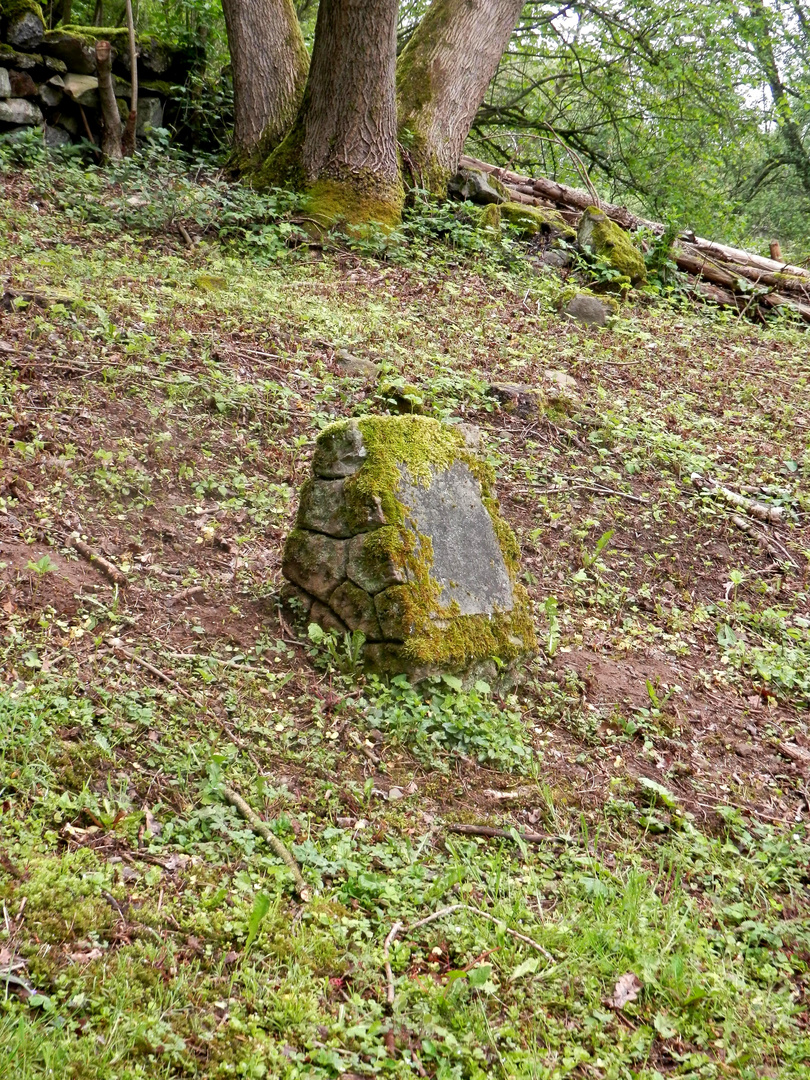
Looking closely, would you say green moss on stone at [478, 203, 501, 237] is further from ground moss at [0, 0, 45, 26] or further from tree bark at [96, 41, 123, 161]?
ground moss at [0, 0, 45, 26]

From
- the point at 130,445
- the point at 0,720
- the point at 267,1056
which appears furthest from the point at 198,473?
the point at 267,1056

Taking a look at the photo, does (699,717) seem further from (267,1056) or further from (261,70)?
(261,70)

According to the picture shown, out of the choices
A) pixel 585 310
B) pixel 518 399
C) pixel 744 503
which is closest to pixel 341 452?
pixel 518 399

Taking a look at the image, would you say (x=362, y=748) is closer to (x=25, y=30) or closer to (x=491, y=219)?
(x=491, y=219)

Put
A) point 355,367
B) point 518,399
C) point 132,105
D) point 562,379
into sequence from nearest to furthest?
point 355,367, point 518,399, point 562,379, point 132,105

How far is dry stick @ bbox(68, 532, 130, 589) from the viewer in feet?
13.6

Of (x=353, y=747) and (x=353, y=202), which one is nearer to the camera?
(x=353, y=747)

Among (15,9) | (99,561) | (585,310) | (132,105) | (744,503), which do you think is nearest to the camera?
(99,561)

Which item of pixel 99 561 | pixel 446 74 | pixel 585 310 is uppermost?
pixel 446 74

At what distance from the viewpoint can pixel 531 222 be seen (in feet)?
35.0

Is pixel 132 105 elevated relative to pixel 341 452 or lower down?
elevated

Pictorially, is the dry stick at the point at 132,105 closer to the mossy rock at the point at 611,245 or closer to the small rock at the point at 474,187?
the small rock at the point at 474,187

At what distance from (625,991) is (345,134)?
368 inches

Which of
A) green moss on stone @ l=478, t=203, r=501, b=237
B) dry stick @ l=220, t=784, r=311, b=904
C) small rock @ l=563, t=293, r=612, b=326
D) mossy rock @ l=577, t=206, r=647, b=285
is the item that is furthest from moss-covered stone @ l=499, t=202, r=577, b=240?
dry stick @ l=220, t=784, r=311, b=904
